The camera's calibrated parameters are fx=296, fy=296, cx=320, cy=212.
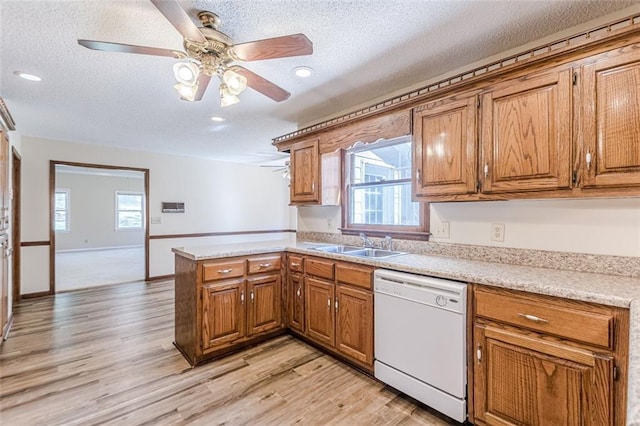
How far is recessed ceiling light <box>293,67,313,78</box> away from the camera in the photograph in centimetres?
230

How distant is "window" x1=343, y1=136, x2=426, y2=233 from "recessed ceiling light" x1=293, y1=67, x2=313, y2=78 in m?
0.99

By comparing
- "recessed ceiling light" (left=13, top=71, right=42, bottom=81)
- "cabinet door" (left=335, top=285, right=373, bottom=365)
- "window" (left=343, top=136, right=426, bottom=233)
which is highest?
"recessed ceiling light" (left=13, top=71, right=42, bottom=81)

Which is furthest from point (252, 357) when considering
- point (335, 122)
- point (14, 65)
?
point (14, 65)

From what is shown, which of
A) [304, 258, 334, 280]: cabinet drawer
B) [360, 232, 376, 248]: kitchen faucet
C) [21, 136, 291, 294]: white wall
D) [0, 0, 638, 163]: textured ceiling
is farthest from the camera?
[21, 136, 291, 294]: white wall

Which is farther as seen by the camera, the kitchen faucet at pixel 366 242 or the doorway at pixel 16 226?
the doorway at pixel 16 226

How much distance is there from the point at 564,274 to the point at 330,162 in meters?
2.18

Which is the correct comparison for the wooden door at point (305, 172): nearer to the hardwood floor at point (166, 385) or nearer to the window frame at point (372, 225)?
the window frame at point (372, 225)

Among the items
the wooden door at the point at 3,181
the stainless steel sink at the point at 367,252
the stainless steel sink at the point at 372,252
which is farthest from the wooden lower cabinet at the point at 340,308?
the wooden door at the point at 3,181

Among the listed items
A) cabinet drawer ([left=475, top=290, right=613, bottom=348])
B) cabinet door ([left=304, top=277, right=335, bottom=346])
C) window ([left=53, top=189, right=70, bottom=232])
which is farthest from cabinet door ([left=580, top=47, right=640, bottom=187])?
window ([left=53, top=189, right=70, bottom=232])

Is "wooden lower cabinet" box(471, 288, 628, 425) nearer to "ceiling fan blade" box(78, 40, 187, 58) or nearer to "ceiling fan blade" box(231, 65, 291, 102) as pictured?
"ceiling fan blade" box(231, 65, 291, 102)

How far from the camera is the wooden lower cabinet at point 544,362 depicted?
1278 mm

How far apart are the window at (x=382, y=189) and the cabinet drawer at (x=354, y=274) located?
0.66 metres

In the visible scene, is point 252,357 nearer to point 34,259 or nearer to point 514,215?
point 514,215

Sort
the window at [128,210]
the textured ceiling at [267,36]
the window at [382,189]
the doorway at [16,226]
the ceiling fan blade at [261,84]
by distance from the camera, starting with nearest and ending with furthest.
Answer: the textured ceiling at [267,36], the ceiling fan blade at [261,84], the window at [382,189], the doorway at [16,226], the window at [128,210]
